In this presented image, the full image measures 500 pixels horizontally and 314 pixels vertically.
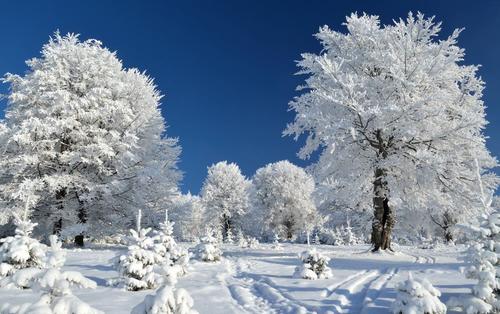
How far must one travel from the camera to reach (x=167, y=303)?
16.5 ft

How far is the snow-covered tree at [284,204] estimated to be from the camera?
49562mm

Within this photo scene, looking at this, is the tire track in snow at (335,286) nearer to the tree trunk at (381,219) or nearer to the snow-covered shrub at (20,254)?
the tree trunk at (381,219)

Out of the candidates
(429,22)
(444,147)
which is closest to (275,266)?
(444,147)

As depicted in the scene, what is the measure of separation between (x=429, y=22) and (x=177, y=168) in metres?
15.4

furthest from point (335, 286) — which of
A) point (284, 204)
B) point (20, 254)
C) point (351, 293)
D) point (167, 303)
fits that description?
point (284, 204)

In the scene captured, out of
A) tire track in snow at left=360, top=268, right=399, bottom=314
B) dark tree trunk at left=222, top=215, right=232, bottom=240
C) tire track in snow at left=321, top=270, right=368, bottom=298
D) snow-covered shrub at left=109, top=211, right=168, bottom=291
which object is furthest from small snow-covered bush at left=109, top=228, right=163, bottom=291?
dark tree trunk at left=222, top=215, right=232, bottom=240

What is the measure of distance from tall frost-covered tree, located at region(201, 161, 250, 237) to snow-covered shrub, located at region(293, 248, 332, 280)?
3697 cm

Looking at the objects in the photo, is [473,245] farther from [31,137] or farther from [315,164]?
[31,137]

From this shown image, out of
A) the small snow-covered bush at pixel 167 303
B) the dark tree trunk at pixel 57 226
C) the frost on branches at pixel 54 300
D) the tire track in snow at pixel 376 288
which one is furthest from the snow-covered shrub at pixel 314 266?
the dark tree trunk at pixel 57 226

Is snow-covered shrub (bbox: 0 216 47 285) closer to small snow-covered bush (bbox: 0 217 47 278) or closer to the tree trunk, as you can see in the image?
small snow-covered bush (bbox: 0 217 47 278)

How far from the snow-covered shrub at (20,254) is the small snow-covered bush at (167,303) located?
487 cm

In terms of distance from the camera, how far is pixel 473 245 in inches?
247

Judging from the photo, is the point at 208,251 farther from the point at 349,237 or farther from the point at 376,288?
the point at 349,237

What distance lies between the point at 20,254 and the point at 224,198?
39.9 meters
